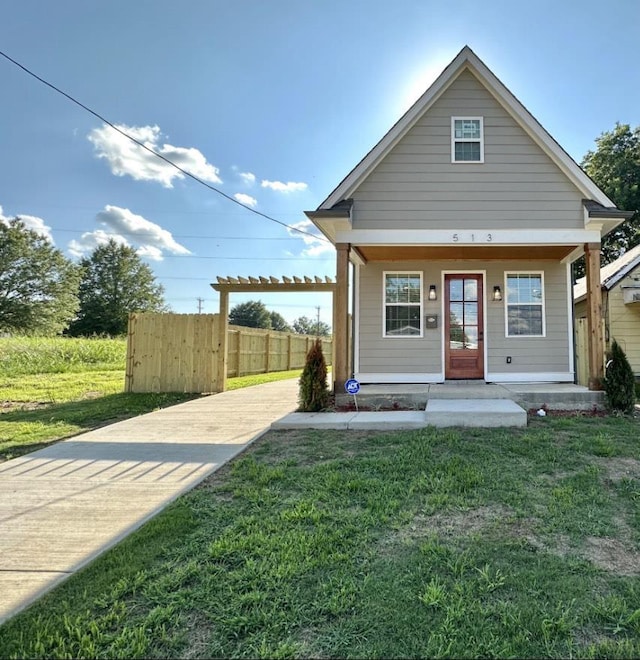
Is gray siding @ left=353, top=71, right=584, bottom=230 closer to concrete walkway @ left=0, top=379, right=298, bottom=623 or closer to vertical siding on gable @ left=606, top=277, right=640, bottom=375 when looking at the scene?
concrete walkway @ left=0, top=379, right=298, bottom=623

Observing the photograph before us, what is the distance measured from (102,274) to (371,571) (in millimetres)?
53577

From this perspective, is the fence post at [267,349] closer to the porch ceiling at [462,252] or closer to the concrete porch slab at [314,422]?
the porch ceiling at [462,252]

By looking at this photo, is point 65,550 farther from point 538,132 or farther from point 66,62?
point 66,62

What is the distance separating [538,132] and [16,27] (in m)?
10.00

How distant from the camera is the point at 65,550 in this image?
2.90 meters

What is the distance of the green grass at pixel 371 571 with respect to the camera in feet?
6.43

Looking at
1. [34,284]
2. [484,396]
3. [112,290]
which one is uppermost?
[112,290]

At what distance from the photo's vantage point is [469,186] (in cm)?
816

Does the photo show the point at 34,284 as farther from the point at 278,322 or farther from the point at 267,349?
the point at 278,322

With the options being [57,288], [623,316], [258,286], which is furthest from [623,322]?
[57,288]

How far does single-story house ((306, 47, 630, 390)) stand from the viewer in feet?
26.1

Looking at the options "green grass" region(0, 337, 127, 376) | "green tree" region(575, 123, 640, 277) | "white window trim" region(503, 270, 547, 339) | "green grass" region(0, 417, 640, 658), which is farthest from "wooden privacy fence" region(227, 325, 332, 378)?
"green tree" region(575, 123, 640, 277)

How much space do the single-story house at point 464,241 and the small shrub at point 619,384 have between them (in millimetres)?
363

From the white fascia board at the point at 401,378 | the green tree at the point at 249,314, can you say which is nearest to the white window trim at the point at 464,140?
the white fascia board at the point at 401,378
